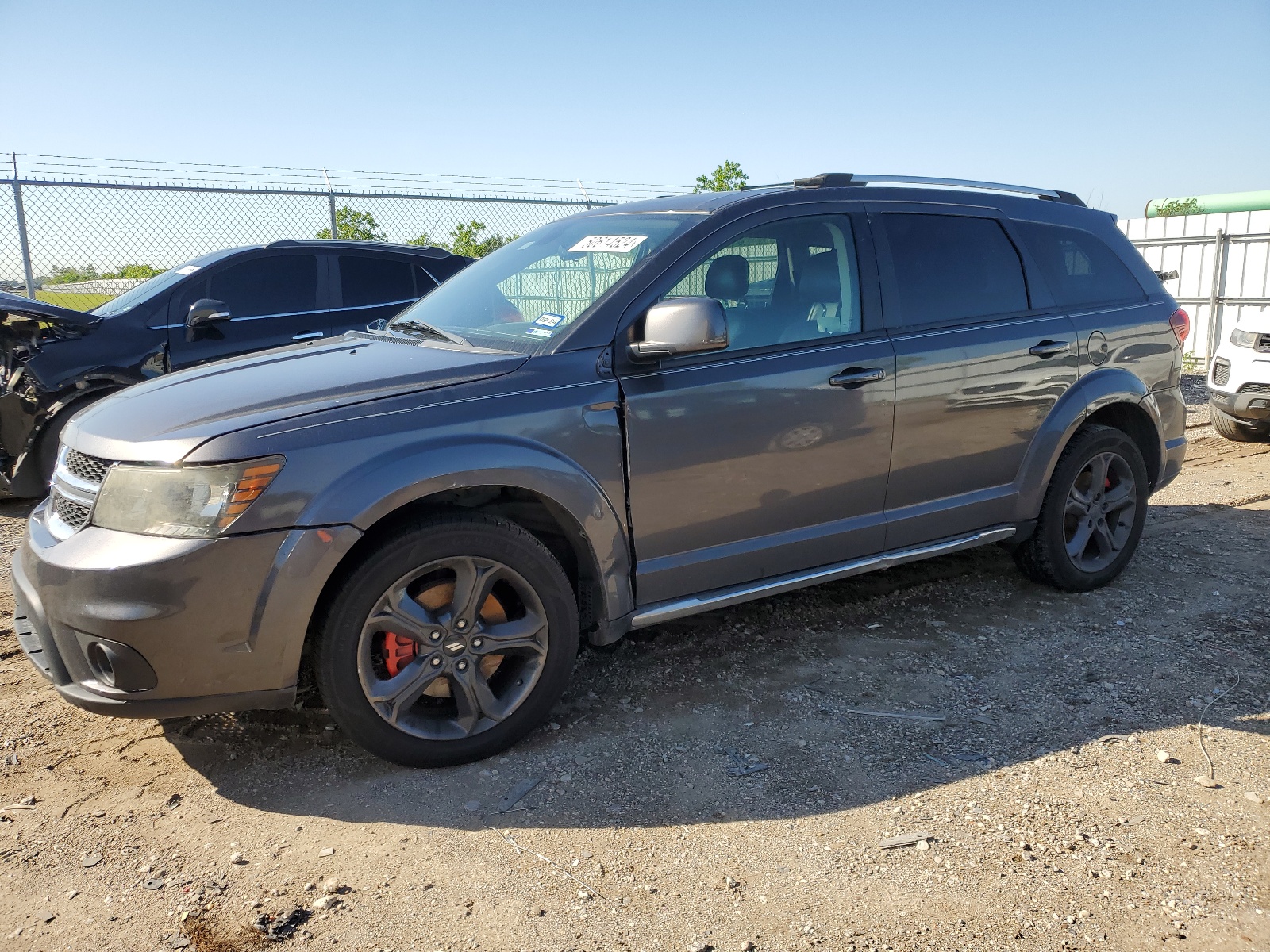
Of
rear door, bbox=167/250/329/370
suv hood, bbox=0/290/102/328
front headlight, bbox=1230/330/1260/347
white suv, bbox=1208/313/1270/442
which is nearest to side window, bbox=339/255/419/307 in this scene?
rear door, bbox=167/250/329/370

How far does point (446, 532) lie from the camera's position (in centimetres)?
299

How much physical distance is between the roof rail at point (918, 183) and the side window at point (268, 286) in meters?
4.27

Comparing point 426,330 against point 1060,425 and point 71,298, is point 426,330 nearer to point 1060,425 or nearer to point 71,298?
point 1060,425

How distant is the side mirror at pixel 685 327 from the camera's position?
317cm

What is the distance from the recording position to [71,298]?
29.0 ft

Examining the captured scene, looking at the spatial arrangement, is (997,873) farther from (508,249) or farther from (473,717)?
(508,249)

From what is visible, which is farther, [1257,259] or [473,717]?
[1257,259]

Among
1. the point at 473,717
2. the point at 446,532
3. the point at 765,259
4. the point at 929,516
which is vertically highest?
→ the point at 765,259

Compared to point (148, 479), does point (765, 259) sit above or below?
above

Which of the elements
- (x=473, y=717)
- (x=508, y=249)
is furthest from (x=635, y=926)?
(x=508, y=249)

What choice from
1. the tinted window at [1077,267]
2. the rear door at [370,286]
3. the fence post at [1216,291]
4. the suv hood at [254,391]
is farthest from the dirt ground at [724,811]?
the fence post at [1216,291]

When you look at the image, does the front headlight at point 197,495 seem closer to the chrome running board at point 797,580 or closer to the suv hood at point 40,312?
the chrome running board at point 797,580

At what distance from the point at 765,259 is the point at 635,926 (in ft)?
7.97

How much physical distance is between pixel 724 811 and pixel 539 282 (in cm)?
218
